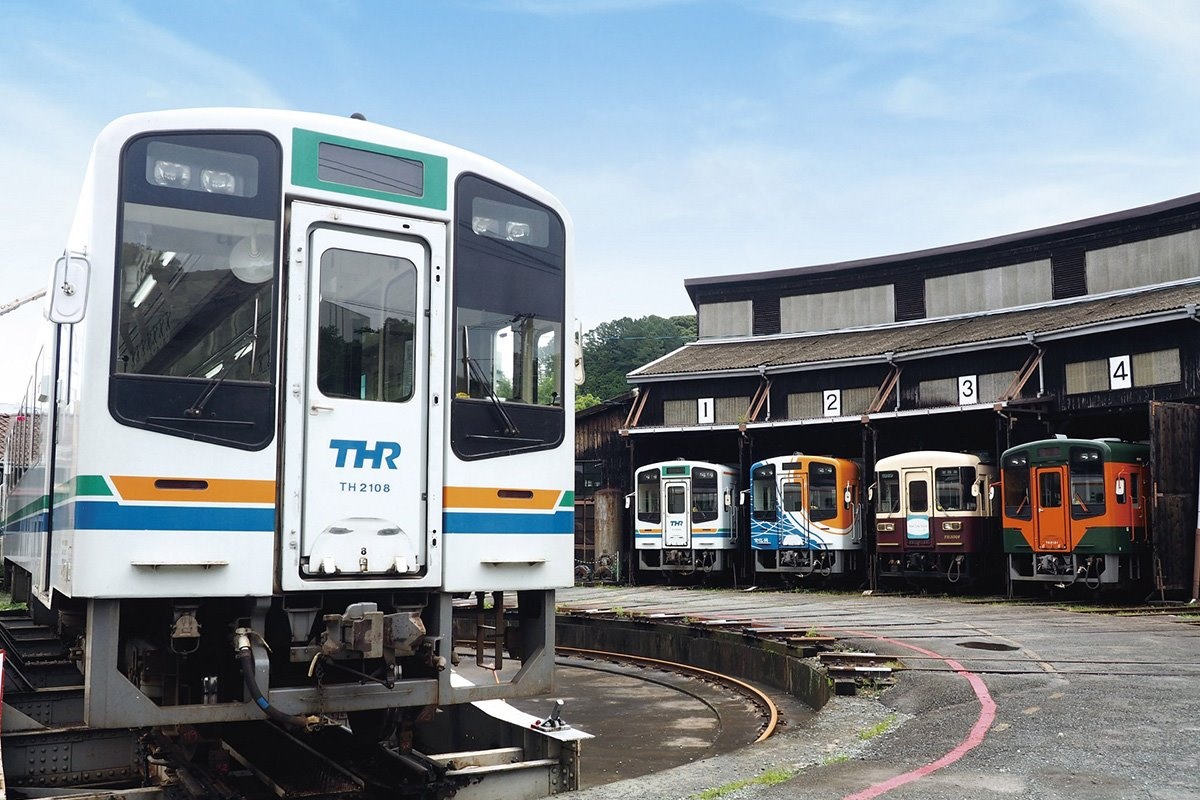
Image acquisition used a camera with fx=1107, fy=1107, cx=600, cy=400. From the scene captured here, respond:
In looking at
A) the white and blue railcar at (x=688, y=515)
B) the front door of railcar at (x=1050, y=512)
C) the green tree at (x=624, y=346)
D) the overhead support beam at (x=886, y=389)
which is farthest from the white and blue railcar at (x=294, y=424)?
the green tree at (x=624, y=346)

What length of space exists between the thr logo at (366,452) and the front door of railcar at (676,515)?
2054 centimetres

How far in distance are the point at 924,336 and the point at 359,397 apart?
21.4 metres

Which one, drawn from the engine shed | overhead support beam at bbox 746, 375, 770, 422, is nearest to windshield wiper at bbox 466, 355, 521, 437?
the engine shed

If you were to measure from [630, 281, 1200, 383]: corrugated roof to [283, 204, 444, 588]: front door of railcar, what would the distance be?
16.8 meters

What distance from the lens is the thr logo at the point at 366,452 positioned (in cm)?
565

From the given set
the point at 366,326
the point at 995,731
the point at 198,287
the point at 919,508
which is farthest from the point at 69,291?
the point at 919,508

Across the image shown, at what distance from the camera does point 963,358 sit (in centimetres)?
2320

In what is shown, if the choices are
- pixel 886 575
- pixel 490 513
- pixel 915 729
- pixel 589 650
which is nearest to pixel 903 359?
pixel 886 575

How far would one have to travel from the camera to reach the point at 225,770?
6312 millimetres

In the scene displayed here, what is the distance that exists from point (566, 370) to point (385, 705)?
217 centimetres

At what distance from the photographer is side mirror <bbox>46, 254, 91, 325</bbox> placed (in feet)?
16.9

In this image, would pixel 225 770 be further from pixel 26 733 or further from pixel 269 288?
pixel 269 288

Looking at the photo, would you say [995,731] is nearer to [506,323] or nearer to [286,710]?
[506,323]

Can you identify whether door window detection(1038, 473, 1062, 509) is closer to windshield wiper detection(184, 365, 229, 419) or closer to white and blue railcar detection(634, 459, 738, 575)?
white and blue railcar detection(634, 459, 738, 575)
